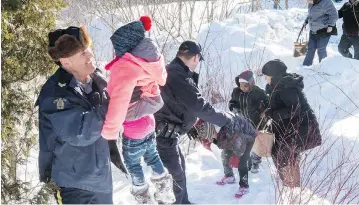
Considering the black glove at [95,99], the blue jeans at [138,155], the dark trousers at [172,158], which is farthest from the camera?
the dark trousers at [172,158]

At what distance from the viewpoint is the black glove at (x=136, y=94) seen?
2.69 meters

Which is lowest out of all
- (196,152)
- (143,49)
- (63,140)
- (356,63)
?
(196,152)

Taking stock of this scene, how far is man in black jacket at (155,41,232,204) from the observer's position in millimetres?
3186

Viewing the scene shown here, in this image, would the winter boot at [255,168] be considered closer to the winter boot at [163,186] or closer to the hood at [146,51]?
the winter boot at [163,186]

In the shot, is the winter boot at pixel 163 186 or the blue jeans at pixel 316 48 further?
the blue jeans at pixel 316 48

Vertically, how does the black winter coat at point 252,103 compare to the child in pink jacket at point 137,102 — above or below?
below

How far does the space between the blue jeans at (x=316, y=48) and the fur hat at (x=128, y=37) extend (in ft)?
19.4

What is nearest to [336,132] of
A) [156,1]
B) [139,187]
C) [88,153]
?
[139,187]

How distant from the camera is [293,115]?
3.96 meters

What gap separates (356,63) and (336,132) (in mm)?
2664

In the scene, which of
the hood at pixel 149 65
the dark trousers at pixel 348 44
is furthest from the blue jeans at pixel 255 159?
the dark trousers at pixel 348 44

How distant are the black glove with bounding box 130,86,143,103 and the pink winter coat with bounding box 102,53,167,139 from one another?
1.0 inches

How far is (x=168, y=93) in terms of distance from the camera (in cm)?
323

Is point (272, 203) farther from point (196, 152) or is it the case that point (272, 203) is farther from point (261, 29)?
point (261, 29)
